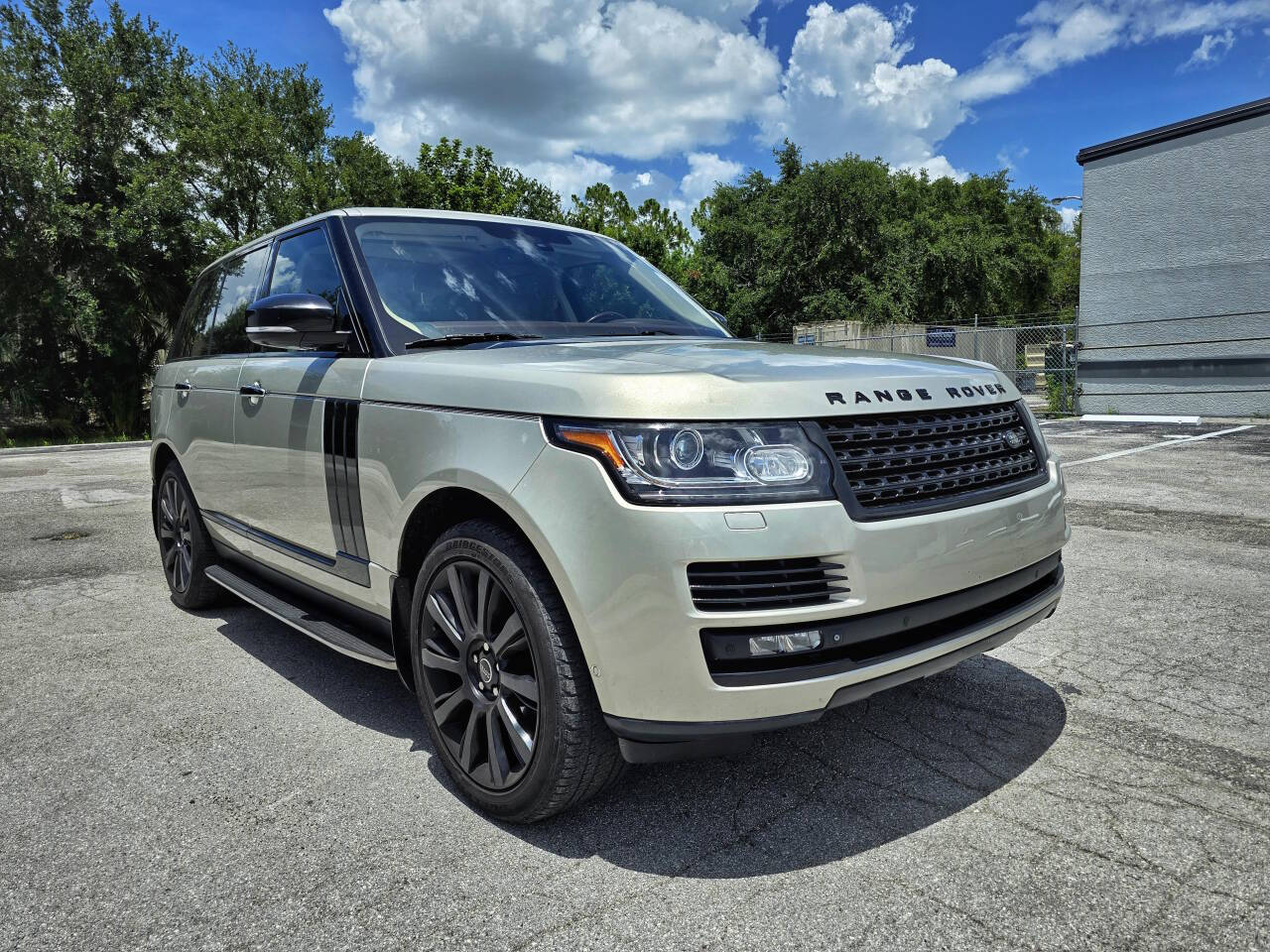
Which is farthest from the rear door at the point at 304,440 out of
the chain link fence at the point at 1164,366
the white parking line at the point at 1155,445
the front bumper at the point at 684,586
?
the chain link fence at the point at 1164,366

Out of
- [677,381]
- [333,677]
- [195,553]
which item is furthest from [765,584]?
[195,553]

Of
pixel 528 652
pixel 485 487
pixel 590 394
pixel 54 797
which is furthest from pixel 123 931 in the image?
pixel 590 394

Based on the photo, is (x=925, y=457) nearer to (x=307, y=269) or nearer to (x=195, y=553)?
(x=307, y=269)

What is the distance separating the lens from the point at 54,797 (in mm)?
2742

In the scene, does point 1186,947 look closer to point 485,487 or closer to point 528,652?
point 528,652

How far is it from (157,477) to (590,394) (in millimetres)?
4078

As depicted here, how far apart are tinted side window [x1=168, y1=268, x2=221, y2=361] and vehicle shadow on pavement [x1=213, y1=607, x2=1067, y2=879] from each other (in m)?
2.34

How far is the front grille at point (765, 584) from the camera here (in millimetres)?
2059

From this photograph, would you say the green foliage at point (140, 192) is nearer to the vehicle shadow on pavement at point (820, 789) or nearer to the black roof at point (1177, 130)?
the black roof at point (1177, 130)

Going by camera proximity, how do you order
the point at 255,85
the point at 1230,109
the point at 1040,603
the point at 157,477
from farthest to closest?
the point at 255,85 < the point at 1230,109 < the point at 157,477 < the point at 1040,603

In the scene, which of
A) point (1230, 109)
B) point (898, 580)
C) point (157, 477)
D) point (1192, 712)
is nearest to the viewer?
point (898, 580)

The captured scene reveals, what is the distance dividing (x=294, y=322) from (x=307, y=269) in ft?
2.41

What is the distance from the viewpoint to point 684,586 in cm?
204

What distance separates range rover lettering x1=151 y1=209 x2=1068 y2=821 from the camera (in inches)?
82.1
